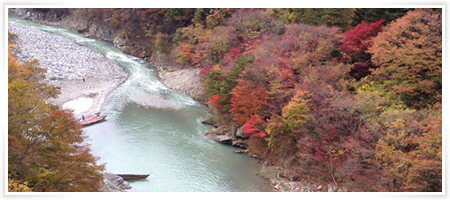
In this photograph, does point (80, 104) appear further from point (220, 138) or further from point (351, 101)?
point (351, 101)

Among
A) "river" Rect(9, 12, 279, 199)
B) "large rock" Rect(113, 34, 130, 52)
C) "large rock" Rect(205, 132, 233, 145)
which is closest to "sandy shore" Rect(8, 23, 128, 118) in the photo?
"river" Rect(9, 12, 279, 199)

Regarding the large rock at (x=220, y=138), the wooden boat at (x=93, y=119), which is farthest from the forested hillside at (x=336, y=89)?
the wooden boat at (x=93, y=119)

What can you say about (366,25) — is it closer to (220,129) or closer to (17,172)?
(220,129)

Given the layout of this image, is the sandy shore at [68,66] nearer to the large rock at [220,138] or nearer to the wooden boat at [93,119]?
the wooden boat at [93,119]

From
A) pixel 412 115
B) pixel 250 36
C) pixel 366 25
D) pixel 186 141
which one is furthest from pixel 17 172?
pixel 250 36

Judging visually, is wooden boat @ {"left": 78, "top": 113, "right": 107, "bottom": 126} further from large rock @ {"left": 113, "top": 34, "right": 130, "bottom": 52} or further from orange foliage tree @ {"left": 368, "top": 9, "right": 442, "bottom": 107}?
orange foliage tree @ {"left": 368, "top": 9, "right": 442, "bottom": 107}
